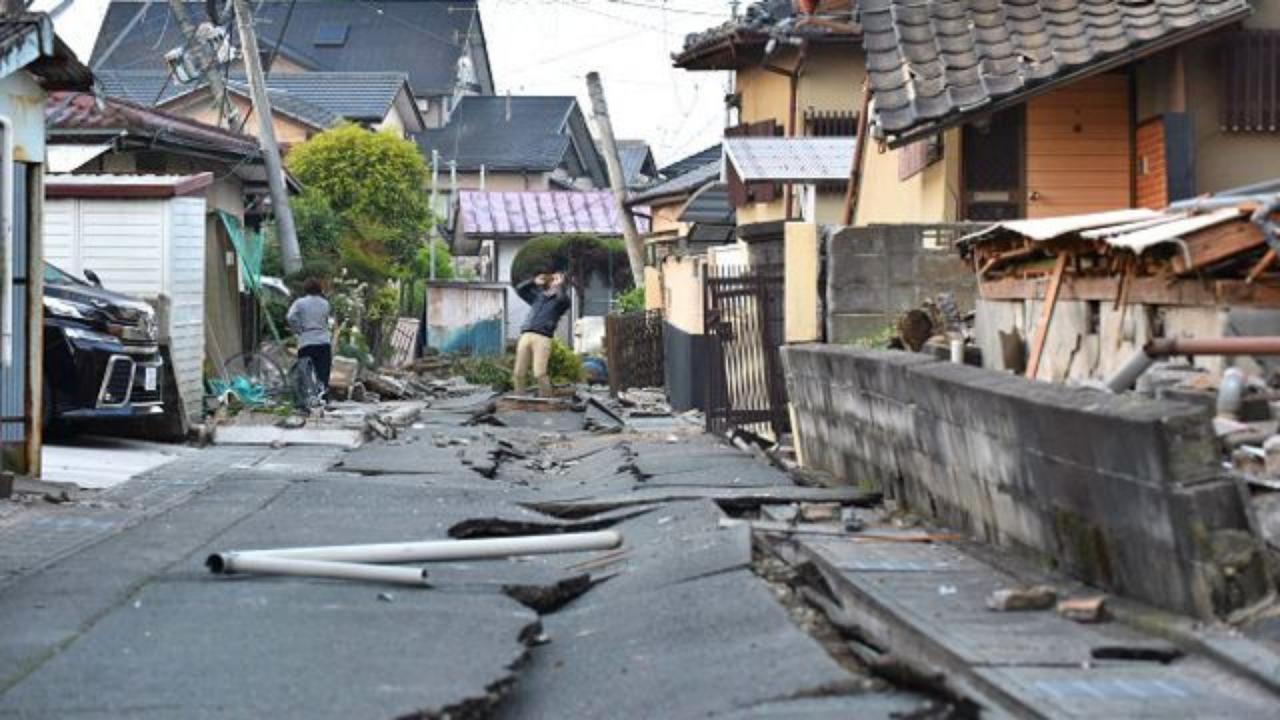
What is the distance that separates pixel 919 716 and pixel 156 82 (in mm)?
58285

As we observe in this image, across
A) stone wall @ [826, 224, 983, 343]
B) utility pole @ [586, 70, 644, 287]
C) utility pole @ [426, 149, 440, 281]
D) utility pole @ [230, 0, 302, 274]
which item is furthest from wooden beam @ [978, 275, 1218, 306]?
utility pole @ [426, 149, 440, 281]

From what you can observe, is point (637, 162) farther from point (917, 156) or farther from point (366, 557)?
point (366, 557)

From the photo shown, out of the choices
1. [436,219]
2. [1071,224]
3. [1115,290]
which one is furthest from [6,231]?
[436,219]

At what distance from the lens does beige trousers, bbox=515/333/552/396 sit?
27625 millimetres

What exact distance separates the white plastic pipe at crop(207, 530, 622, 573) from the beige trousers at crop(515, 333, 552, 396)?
16335 mm

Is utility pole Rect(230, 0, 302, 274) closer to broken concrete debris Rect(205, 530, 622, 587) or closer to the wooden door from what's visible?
the wooden door

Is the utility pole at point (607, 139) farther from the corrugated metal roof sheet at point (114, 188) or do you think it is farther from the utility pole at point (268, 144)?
the corrugated metal roof sheet at point (114, 188)

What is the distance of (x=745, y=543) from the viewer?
10789 millimetres

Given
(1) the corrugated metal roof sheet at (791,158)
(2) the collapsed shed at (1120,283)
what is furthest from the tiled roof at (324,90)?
(2) the collapsed shed at (1120,283)

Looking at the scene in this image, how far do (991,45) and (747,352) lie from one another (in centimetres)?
428

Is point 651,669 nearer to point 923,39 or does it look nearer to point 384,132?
point 923,39

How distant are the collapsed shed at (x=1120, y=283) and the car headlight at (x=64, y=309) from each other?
7.18 meters

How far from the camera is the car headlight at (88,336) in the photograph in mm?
16125

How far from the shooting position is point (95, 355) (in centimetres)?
1617
